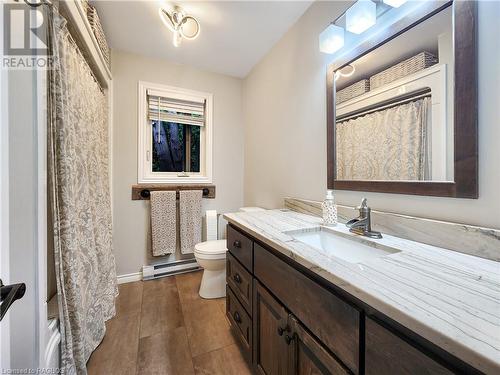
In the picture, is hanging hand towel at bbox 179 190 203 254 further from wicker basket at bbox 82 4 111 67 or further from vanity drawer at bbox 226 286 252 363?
wicker basket at bbox 82 4 111 67

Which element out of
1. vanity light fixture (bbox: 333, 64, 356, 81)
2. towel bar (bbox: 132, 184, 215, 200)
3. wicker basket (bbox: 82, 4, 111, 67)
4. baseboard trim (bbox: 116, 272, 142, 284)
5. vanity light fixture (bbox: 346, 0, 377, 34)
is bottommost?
baseboard trim (bbox: 116, 272, 142, 284)

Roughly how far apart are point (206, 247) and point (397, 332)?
161 centimetres

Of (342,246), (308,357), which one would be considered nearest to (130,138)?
(342,246)

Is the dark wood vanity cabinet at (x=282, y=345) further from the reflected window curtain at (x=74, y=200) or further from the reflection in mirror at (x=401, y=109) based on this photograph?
the reflected window curtain at (x=74, y=200)

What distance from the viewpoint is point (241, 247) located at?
1167 mm

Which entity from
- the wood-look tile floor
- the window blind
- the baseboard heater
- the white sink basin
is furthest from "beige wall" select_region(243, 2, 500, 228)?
the wood-look tile floor

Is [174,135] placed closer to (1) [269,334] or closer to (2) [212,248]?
(2) [212,248]

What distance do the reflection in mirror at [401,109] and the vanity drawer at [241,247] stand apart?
666 millimetres

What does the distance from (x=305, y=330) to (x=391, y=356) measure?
294 mm

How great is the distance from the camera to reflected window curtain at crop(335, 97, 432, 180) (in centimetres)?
86

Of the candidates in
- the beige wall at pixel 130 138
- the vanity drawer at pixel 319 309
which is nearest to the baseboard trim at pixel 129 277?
the beige wall at pixel 130 138

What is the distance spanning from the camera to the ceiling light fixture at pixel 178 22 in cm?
150

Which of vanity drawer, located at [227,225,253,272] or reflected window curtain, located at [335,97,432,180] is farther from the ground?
reflected window curtain, located at [335,97,432,180]

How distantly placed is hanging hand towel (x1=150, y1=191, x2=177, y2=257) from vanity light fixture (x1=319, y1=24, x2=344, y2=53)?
1.81m
